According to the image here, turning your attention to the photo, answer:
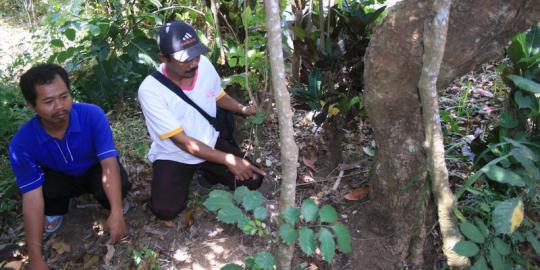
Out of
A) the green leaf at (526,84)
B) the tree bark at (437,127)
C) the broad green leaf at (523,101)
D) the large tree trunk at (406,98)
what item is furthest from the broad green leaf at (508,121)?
the tree bark at (437,127)

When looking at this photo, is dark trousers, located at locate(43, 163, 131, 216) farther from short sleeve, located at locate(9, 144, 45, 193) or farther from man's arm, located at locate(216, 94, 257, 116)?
man's arm, located at locate(216, 94, 257, 116)

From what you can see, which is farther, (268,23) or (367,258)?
(367,258)

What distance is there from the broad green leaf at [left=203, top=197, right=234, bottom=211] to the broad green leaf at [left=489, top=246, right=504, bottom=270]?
1.27 m

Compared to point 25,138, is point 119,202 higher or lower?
lower

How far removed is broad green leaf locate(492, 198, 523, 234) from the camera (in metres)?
1.86

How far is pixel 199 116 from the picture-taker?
288 cm

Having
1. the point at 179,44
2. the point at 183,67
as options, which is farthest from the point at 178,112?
the point at 179,44

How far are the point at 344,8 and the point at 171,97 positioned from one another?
1.33 m

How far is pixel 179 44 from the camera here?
2545 millimetres

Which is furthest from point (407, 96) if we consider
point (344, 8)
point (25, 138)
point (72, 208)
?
point (72, 208)

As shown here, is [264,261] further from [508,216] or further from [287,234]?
[508,216]

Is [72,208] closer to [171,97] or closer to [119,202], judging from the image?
[119,202]

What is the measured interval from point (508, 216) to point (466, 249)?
0.24 m

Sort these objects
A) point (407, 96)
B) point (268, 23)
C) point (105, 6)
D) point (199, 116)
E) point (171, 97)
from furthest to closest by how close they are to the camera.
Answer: point (105, 6), point (199, 116), point (171, 97), point (407, 96), point (268, 23)
